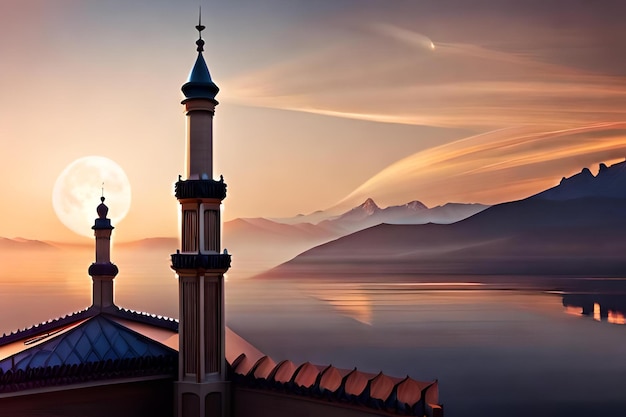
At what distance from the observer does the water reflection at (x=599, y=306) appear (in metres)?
18.7

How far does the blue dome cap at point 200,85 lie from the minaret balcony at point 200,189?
1.58 metres

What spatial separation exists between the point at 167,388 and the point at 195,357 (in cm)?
106

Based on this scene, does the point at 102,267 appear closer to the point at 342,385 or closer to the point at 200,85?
the point at 200,85

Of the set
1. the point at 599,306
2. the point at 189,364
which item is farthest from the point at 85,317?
the point at 599,306

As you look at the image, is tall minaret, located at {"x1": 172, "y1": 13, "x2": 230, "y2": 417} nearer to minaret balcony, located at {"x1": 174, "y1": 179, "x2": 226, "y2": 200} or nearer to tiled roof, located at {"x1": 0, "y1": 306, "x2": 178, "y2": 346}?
minaret balcony, located at {"x1": 174, "y1": 179, "x2": 226, "y2": 200}

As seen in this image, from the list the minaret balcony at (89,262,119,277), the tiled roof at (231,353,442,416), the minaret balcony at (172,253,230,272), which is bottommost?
the tiled roof at (231,353,442,416)

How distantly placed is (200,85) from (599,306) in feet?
39.7

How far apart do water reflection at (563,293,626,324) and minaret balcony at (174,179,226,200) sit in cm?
1065

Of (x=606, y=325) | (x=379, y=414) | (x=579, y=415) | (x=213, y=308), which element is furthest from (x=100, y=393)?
(x=606, y=325)

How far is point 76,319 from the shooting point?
16.1 m

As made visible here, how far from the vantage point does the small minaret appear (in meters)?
16.1

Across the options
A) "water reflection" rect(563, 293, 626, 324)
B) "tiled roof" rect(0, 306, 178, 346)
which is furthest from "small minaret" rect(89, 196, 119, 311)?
"water reflection" rect(563, 293, 626, 324)

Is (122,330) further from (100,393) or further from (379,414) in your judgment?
(379,414)

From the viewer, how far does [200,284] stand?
13.0 meters
